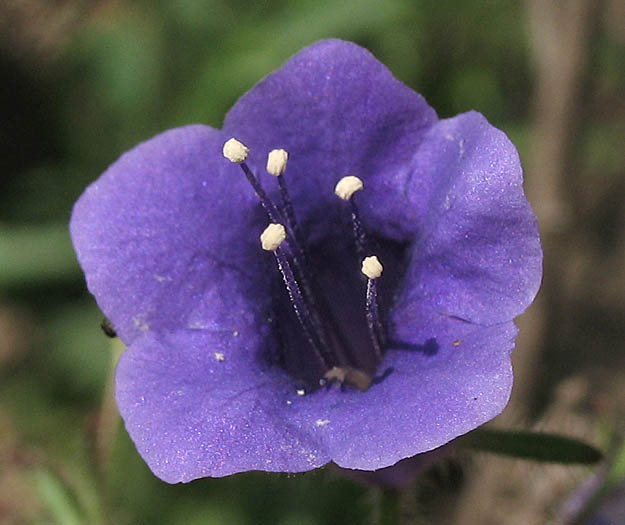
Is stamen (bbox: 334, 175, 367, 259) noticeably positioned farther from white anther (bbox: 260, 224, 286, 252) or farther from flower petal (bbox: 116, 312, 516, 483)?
flower petal (bbox: 116, 312, 516, 483)

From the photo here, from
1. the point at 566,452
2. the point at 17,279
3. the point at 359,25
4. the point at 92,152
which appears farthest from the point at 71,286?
the point at 566,452

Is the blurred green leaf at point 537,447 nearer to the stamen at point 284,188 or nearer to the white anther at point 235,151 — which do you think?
the stamen at point 284,188

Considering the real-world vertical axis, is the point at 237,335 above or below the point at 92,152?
above

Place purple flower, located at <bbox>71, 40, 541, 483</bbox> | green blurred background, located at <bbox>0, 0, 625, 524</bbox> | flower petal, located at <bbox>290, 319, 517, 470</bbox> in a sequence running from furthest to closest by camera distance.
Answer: green blurred background, located at <bbox>0, 0, 625, 524</bbox> → purple flower, located at <bbox>71, 40, 541, 483</bbox> → flower petal, located at <bbox>290, 319, 517, 470</bbox>

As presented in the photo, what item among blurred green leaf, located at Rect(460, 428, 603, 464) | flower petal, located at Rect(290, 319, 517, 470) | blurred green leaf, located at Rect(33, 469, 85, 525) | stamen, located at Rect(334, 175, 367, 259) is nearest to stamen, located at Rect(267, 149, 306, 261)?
stamen, located at Rect(334, 175, 367, 259)

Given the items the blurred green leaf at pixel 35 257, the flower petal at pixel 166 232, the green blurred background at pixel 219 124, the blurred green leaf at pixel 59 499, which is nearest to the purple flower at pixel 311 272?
the flower petal at pixel 166 232

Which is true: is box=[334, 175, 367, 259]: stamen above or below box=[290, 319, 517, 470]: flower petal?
above

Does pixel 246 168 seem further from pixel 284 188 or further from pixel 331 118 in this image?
pixel 331 118

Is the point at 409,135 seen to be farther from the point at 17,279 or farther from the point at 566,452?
the point at 17,279
